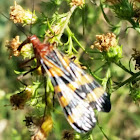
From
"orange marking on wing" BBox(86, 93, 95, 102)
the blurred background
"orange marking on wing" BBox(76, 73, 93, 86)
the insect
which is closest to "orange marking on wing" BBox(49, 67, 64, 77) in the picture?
the insect

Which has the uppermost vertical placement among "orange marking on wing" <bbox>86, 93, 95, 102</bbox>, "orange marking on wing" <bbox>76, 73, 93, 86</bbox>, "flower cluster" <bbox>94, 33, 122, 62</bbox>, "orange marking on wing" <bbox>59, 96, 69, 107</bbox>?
"flower cluster" <bbox>94, 33, 122, 62</bbox>

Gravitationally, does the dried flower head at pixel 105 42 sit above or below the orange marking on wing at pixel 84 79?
above

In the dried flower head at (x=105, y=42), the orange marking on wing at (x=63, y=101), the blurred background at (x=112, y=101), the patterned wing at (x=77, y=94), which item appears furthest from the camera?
the blurred background at (x=112, y=101)

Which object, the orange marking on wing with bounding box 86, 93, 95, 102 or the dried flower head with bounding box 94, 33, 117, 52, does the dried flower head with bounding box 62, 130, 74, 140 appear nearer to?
the orange marking on wing with bounding box 86, 93, 95, 102

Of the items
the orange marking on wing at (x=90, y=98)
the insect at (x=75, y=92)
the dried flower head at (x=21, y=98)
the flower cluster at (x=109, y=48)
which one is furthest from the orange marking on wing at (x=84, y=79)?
the dried flower head at (x=21, y=98)

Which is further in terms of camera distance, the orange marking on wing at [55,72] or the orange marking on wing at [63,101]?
the orange marking on wing at [55,72]

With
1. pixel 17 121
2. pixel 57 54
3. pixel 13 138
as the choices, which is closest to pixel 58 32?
pixel 57 54

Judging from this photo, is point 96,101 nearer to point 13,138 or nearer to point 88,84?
point 88,84

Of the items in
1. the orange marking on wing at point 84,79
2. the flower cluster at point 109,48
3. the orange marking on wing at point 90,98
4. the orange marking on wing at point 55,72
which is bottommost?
the orange marking on wing at point 90,98

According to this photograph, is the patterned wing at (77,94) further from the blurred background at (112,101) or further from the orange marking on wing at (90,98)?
the blurred background at (112,101)
